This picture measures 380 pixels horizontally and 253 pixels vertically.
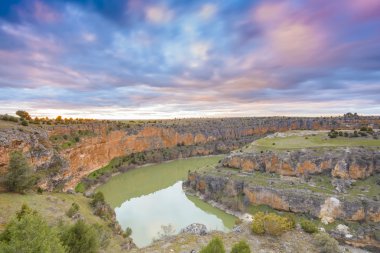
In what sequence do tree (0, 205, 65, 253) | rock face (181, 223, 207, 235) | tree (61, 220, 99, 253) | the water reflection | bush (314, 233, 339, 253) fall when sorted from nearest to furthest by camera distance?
1. tree (0, 205, 65, 253)
2. tree (61, 220, 99, 253)
3. bush (314, 233, 339, 253)
4. rock face (181, 223, 207, 235)
5. the water reflection

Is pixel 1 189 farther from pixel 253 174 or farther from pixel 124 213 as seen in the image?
pixel 253 174

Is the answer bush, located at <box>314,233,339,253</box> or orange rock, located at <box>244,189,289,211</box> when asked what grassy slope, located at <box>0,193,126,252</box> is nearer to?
bush, located at <box>314,233,339,253</box>

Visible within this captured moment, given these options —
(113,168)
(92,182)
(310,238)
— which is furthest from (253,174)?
(113,168)

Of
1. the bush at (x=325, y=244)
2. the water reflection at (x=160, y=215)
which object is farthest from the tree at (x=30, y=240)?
the water reflection at (x=160, y=215)

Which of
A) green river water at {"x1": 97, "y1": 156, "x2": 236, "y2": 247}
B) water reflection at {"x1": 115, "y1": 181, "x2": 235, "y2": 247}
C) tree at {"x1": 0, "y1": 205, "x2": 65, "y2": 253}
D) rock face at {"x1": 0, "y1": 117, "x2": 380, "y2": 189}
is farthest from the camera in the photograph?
green river water at {"x1": 97, "y1": 156, "x2": 236, "y2": 247}

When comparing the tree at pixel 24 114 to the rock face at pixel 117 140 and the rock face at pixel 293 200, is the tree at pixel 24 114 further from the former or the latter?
the rock face at pixel 293 200

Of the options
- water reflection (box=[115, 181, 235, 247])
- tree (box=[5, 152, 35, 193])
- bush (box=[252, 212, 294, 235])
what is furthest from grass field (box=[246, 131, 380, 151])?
tree (box=[5, 152, 35, 193])
